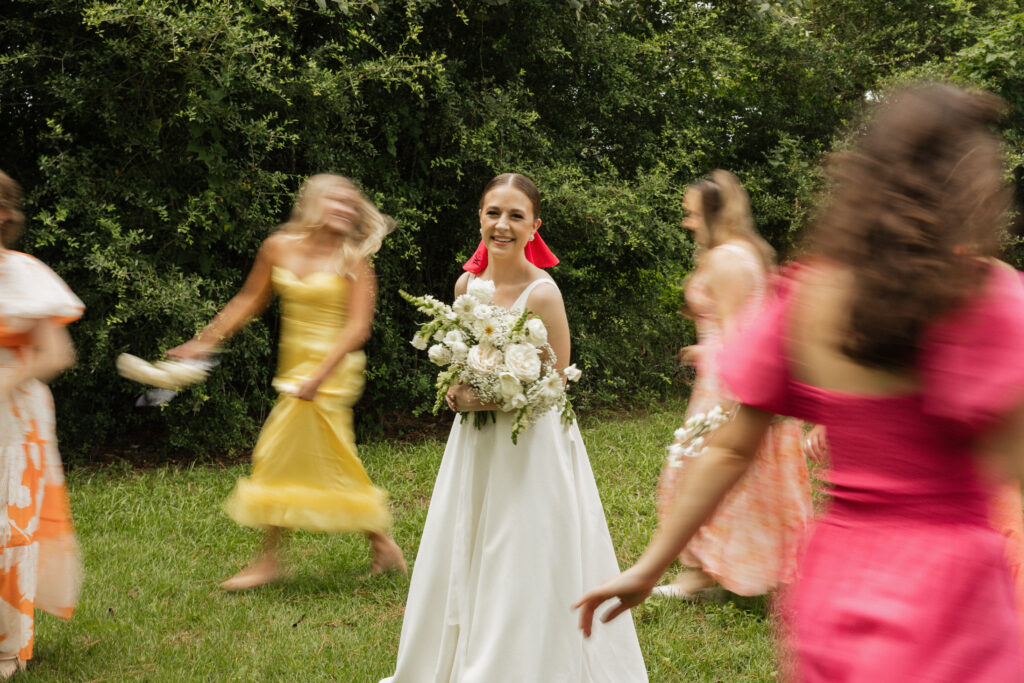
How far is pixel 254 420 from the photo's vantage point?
9523 mm

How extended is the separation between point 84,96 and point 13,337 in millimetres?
4933

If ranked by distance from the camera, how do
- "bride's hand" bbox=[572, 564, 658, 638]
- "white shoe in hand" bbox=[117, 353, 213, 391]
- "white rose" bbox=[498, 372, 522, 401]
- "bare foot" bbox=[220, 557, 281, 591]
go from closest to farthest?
"bride's hand" bbox=[572, 564, 658, 638]
"white rose" bbox=[498, 372, 522, 401]
"white shoe in hand" bbox=[117, 353, 213, 391]
"bare foot" bbox=[220, 557, 281, 591]

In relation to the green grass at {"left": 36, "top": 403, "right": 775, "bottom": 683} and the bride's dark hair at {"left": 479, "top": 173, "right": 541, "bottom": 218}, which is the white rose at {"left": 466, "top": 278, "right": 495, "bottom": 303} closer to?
the bride's dark hair at {"left": 479, "top": 173, "right": 541, "bottom": 218}

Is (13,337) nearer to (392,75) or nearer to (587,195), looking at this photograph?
(392,75)

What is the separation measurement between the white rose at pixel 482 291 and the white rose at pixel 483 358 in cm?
21

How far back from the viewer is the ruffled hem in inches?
208

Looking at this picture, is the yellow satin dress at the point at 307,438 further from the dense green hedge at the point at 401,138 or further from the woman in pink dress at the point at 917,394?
the woman in pink dress at the point at 917,394

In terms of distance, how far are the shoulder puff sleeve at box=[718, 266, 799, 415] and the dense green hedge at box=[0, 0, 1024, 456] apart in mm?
6722

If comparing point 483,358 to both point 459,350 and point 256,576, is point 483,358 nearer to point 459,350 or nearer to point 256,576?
point 459,350

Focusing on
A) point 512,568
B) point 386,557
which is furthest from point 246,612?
point 512,568

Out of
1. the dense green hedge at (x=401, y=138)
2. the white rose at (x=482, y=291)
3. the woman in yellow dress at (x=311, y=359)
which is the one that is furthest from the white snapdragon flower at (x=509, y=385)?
the dense green hedge at (x=401, y=138)

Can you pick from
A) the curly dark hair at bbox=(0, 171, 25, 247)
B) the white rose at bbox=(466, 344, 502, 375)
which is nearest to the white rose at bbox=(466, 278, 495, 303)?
the white rose at bbox=(466, 344, 502, 375)

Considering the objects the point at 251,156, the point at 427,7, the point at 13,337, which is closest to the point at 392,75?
the point at 427,7

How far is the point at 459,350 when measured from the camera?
12.7ft
